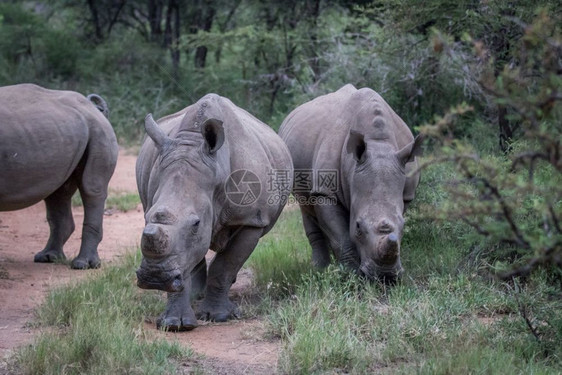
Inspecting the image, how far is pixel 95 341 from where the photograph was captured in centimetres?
562

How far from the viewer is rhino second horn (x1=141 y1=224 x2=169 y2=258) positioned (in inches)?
233

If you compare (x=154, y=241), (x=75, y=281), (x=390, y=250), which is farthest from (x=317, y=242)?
(x=154, y=241)

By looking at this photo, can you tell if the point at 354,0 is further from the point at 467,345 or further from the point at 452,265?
the point at 467,345

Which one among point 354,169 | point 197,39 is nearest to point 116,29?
point 197,39

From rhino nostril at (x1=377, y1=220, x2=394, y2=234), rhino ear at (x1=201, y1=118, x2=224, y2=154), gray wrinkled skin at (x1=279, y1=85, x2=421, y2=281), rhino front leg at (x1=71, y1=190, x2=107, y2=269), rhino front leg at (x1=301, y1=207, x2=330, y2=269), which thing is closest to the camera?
rhino ear at (x1=201, y1=118, x2=224, y2=154)

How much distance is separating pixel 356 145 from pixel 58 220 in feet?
13.1

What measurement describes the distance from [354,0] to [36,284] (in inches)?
411

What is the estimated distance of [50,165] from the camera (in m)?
8.95

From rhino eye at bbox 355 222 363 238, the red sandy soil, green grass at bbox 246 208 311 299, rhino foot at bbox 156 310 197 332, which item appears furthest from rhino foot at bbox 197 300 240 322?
rhino eye at bbox 355 222 363 238

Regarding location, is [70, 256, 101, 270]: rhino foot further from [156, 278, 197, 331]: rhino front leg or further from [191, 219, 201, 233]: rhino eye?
[191, 219, 201, 233]: rhino eye

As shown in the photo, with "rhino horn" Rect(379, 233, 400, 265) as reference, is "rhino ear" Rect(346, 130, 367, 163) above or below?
above

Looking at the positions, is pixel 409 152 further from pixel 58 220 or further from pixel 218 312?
pixel 58 220

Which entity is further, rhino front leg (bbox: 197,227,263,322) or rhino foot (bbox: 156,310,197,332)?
rhino front leg (bbox: 197,227,263,322)

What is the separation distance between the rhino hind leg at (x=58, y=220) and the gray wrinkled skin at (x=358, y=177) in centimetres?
276
